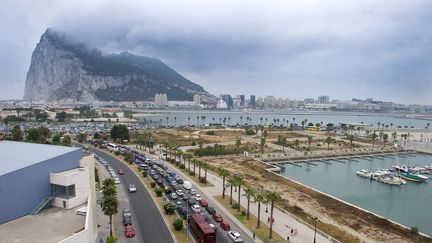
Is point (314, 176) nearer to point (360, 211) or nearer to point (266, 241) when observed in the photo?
point (360, 211)

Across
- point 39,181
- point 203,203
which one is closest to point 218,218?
point 203,203

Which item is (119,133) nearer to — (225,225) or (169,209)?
(169,209)

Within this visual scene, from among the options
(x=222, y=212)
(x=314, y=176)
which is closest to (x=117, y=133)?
(x=314, y=176)

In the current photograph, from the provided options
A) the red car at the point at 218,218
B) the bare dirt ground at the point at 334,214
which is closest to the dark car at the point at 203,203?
the red car at the point at 218,218

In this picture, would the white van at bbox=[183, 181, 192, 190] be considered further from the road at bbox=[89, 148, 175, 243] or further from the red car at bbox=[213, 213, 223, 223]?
the red car at bbox=[213, 213, 223, 223]

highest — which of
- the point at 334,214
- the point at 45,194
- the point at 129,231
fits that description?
the point at 45,194

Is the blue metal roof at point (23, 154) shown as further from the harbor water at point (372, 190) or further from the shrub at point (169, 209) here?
the harbor water at point (372, 190)
